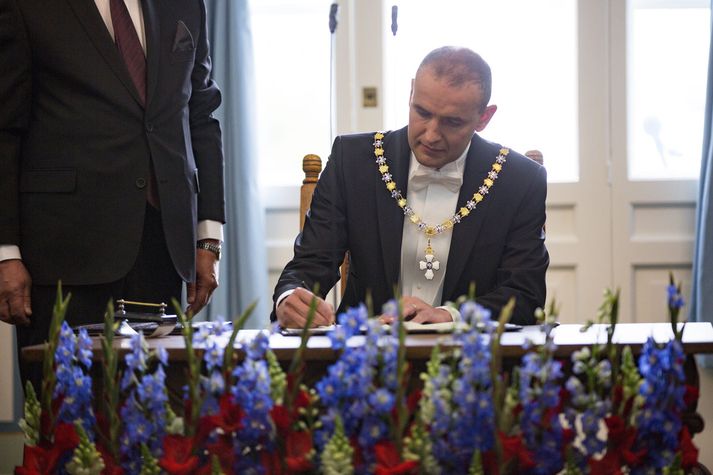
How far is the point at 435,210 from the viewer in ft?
7.89

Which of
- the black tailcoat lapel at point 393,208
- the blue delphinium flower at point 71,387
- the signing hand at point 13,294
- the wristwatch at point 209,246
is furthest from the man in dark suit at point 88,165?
the blue delphinium flower at point 71,387

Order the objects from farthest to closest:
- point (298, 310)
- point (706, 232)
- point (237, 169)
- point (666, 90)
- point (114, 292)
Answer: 1. point (666, 90)
2. point (237, 169)
3. point (706, 232)
4. point (114, 292)
5. point (298, 310)

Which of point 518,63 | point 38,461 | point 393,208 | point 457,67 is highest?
point 518,63

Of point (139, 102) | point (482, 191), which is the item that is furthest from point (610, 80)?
point (139, 102)

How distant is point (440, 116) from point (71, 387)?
1276mm

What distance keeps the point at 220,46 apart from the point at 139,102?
1.75 metres

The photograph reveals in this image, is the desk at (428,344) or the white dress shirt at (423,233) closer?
the desk at (428,344)

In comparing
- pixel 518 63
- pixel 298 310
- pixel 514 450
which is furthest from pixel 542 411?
pixel 518 63

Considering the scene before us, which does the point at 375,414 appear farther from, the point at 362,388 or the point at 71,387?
the point at 71,387

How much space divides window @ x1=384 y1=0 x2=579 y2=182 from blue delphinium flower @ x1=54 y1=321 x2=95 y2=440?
3.01 metres

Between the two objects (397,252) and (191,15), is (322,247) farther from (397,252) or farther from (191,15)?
(191,15)

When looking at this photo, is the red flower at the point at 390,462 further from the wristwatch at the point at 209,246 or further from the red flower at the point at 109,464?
the wristwatch at the point at 209,246

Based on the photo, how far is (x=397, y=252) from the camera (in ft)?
7.63

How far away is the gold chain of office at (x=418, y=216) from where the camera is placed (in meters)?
2.32
